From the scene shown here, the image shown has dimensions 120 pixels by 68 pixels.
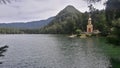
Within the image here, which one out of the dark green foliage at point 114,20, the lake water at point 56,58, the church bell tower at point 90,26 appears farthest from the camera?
the church bell tower at point 90,26

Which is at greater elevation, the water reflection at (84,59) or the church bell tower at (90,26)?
the church bell tower at (90,26)

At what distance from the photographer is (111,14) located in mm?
14484

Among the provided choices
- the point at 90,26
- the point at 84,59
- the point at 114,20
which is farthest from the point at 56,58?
the point at 90,26

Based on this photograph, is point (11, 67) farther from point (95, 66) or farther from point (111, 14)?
point (111, 14)

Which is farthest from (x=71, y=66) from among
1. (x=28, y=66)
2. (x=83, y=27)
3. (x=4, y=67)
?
(x=83, y=27)

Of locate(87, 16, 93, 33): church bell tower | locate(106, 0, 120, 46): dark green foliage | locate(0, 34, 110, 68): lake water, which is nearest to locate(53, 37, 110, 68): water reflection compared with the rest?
locate(0, 34, 110, 68): lake water

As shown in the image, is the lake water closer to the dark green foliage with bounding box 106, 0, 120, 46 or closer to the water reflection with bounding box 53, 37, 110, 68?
the water reflection with bounding box 53, 37, 110, 68

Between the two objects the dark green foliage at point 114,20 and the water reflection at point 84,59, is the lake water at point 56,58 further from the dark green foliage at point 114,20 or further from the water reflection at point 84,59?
the dark green foliage at point 114,20

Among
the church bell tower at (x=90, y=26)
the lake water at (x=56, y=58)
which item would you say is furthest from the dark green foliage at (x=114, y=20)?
the church bell tower at (x=90, y=26)

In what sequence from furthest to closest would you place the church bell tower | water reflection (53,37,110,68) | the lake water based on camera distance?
the church bell tower, the lake water, water reflection (53,37,110,68)

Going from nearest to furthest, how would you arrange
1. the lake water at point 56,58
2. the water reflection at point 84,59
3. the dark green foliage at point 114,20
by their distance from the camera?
the dark green foliage at point 114,20 < the water reflection at point 84,59 < the lake water at point 56,58

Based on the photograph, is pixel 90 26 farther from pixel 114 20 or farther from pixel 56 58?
pixel 114 20

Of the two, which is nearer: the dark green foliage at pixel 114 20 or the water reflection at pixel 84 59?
the dark green foliage at pixel 114 20

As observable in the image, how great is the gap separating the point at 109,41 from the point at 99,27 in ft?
518
